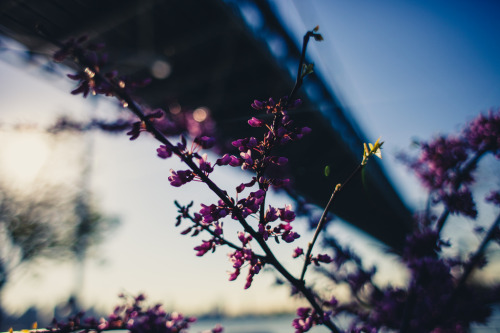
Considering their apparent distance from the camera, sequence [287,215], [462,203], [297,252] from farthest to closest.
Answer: [462,203]
[297,252]
[287,215]

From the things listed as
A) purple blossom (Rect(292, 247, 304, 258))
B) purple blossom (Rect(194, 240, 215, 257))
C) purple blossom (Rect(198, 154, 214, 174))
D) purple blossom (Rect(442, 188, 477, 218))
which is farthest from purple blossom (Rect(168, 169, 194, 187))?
purple blossom (Rect(442, 188, 477, 218))

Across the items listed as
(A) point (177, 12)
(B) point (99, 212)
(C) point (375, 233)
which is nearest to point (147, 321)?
(A) point (177, 12)

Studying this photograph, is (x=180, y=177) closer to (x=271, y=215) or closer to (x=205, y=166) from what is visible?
(x=205, y=166)

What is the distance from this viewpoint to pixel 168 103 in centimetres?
566

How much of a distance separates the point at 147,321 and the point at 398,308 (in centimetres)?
177

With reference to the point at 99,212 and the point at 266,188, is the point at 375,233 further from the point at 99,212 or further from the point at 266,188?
the point at 266,188

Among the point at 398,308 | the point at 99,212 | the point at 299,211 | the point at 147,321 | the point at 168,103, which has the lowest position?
the point at 147,321

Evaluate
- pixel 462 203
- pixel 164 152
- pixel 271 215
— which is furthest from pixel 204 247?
pixel 462 203

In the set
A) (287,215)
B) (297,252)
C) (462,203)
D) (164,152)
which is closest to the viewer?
(164,152)

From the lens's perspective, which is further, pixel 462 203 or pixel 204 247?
pixel 462 203

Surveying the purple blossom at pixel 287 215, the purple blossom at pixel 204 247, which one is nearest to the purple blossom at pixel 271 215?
the purple blossom at pixel 287 215

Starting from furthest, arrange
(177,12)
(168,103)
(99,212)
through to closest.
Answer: (99,212)
(168,103)
(177,12)

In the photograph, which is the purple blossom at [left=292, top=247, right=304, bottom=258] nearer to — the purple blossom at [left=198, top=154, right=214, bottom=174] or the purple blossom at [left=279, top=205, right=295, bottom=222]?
the purple blossom at [left=279, top=205, right=295, bottom=222]

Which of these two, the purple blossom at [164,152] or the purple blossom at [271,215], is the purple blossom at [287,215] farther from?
the purple blossom at [164,152]
